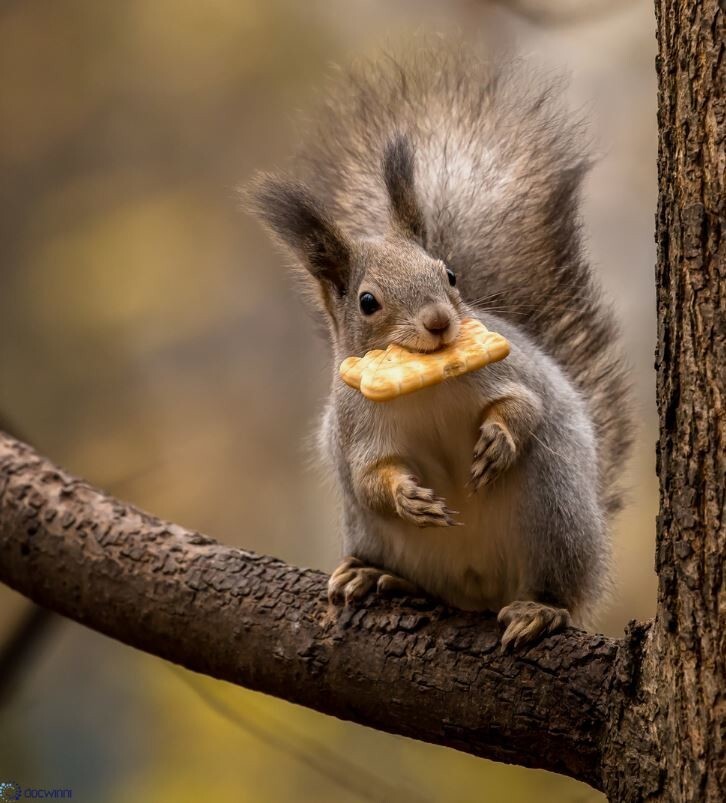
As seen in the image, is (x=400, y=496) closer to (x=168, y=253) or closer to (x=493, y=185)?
(x=493, y=185)

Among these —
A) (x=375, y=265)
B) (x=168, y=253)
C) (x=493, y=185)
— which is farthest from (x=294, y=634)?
(x=168, y=253)

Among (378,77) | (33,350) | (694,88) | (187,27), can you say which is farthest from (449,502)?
(187,27)

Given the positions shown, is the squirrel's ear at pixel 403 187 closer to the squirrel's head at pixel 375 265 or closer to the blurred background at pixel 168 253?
the squirrel's head at pixel 375 265

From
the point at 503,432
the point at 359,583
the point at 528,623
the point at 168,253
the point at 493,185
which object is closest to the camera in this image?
the point at 528,623

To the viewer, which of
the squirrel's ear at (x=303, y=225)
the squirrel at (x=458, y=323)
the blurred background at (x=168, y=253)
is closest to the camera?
the squirrel at (x=458, y=323)

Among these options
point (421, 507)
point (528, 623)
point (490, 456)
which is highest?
point (490, 456)

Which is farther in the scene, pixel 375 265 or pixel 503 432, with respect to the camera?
pixel 375 265

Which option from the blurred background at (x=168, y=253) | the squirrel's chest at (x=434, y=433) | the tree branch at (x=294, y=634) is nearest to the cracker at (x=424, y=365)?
the squirrel's chest at (x=434, y=433)
